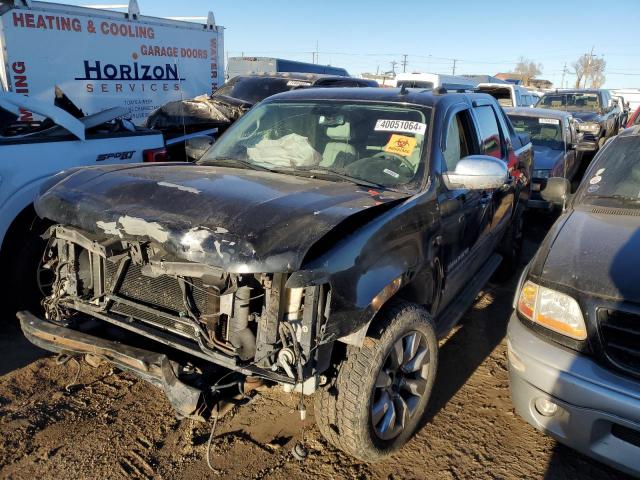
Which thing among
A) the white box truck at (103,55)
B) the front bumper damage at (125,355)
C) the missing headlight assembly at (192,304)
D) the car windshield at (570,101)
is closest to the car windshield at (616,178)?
the missing headlight assembly at (192,304)

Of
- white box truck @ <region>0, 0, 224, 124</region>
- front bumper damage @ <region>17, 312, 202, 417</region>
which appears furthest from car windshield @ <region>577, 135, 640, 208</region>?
white box truck @ <region>0, 0, 224, 124</region>

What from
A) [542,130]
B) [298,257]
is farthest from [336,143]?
[542,130]

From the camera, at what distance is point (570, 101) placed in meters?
15.7

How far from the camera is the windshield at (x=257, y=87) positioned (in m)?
8.74

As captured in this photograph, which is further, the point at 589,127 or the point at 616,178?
the point at 589,127

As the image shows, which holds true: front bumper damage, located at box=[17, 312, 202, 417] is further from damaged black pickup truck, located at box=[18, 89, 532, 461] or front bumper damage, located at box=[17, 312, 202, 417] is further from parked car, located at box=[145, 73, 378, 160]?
parked car, located at box=[145, 73, 378, 160]

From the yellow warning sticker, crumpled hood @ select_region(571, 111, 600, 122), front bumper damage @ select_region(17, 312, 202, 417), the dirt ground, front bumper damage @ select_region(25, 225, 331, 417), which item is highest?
the yellow warning sticker

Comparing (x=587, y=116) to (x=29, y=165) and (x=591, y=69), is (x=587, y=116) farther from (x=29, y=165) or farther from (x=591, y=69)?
(x=591, y=69)

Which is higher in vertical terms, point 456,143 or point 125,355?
point 456,143

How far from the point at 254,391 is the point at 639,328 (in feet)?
5.92

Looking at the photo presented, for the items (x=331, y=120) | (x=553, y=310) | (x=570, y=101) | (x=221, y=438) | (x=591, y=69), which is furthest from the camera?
(x=591, y=69)

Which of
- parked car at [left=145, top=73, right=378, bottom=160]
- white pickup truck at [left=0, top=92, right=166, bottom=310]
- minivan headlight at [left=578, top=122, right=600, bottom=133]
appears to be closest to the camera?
white pickup truck at [left=0, top=92, right=166, bottom=310]

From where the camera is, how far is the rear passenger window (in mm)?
4078

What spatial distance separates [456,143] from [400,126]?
526 mm
